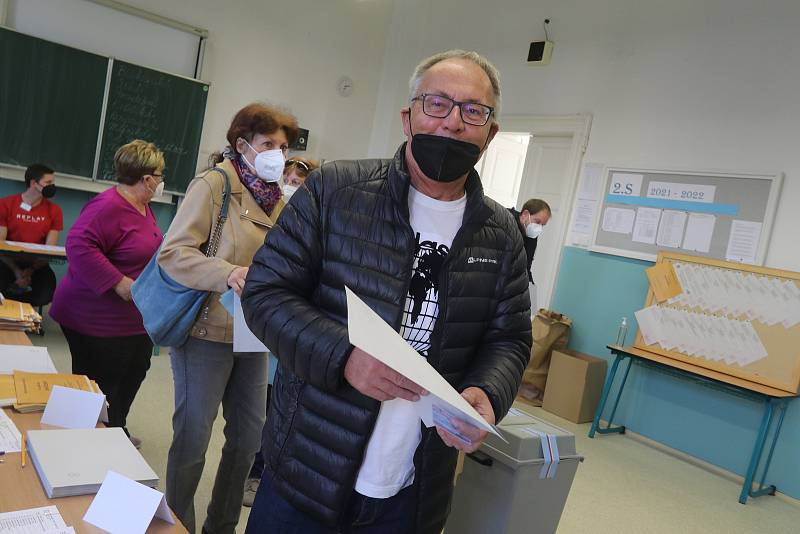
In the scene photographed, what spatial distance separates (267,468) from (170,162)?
488 centimetres

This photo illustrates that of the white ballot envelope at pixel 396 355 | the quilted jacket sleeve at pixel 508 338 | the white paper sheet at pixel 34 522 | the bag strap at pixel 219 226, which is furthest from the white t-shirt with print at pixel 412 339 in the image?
the bag strap at pixel 219 226

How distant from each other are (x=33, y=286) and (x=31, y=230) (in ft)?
1.60

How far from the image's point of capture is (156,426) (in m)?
3.32

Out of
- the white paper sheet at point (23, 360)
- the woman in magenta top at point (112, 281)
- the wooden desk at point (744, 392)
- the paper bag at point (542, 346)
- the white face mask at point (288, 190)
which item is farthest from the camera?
the paper bag at point (542, 346)

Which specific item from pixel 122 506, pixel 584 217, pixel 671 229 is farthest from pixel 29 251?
pixel 671 229

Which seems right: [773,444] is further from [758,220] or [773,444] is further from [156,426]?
[156,426]

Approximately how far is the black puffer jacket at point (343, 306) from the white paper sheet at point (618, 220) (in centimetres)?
403

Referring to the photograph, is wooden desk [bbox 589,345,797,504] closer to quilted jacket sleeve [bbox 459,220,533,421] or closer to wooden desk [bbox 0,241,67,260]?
quilted jacket sleeve [bbox 459,220,533,421]

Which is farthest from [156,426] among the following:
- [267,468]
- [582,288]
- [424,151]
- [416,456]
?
[582,288]

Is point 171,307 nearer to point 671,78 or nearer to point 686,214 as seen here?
point 686,214

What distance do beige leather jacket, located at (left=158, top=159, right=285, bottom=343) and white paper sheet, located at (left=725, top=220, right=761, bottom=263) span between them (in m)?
3.69

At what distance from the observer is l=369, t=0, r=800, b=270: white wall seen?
421 cm

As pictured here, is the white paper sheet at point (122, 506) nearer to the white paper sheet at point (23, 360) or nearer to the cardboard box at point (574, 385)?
the white paper sheet at point (23, 360)

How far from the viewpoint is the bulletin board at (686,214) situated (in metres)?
4.23
